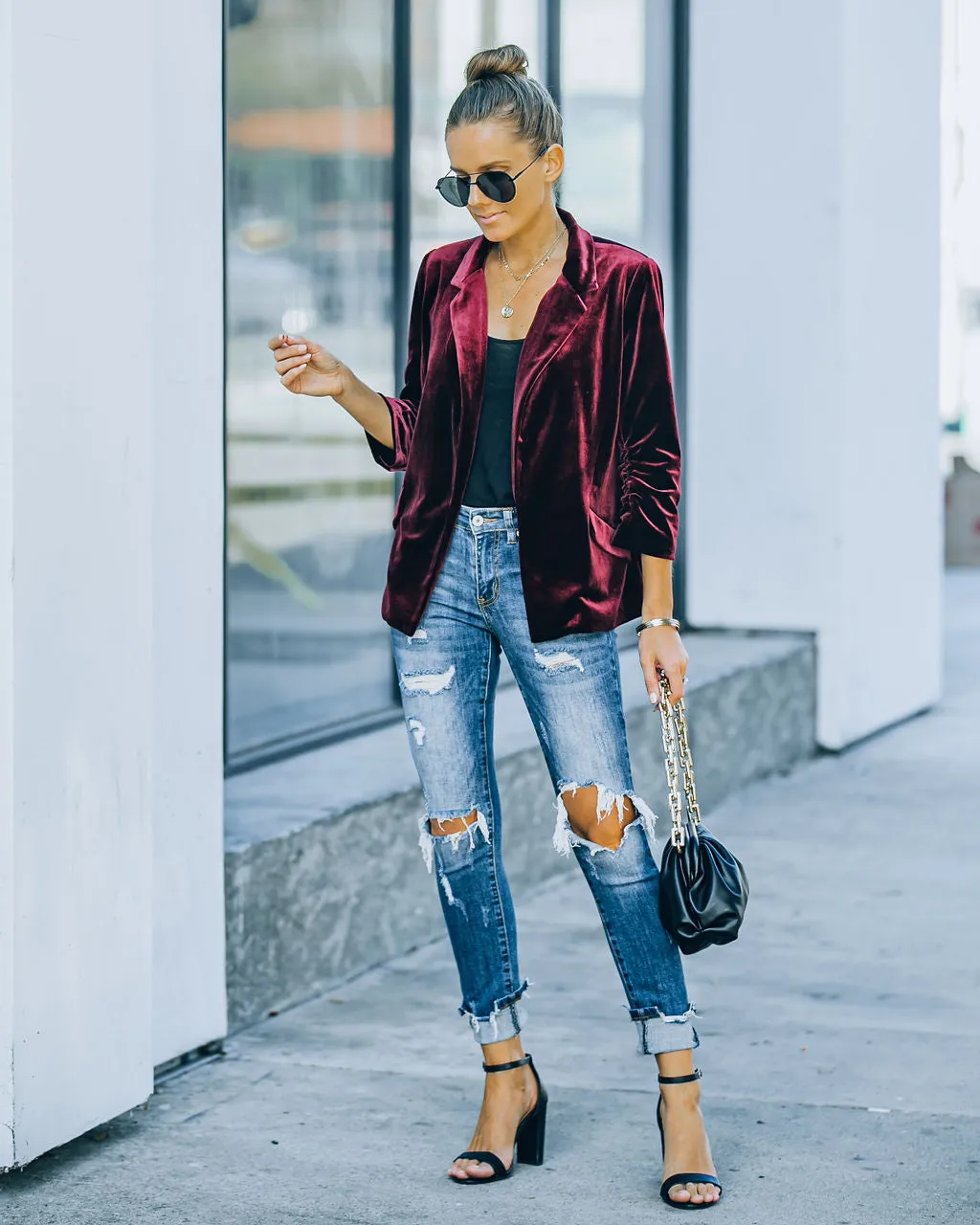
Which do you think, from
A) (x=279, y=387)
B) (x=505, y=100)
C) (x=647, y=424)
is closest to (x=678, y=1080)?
(x=647, y=424)

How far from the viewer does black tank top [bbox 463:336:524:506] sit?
3.31m

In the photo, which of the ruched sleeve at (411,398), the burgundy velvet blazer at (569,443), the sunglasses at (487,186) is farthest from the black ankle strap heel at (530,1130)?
the sunglasses at (487,186)

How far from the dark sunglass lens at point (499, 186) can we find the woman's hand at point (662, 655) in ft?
2.41

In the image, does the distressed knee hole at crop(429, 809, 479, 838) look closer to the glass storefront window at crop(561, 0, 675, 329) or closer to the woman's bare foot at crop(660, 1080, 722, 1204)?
the woman's bare foot at crop(660, 1080, 722, 1204)

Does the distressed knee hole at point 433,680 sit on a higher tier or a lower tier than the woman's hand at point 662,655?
lower

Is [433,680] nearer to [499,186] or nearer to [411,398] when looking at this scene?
[411,398]

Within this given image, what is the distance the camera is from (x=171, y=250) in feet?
13.1

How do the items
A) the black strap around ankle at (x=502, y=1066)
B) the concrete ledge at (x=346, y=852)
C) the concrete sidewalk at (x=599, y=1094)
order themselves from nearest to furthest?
1. the concrete sidewalk at (x=599, y=1094)
2. the black strap around ankle at (x=502, y=1066)
3. the concrete ledge at (x=346, y=852)

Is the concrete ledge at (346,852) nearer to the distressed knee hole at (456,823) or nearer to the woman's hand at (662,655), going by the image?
the distressed knee hole at (456,823)

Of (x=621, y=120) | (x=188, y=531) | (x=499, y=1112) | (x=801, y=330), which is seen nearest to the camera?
(x=499, y=1112)

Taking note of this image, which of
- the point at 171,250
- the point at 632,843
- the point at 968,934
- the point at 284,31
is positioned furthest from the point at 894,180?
the point at 632,843

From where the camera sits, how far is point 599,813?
131 inches

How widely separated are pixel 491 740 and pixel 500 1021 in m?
0.50

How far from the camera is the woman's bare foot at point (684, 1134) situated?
3391mm
